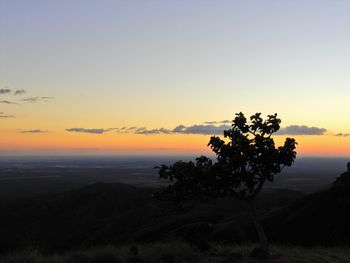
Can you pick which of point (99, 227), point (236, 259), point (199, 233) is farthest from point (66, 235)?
point (236, 259)

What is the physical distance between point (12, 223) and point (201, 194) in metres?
77.4

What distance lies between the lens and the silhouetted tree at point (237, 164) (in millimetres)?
20328

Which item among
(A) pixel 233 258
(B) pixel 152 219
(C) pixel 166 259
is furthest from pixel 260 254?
(B) pixel 152 219

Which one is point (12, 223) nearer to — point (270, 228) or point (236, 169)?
point (270, 228)

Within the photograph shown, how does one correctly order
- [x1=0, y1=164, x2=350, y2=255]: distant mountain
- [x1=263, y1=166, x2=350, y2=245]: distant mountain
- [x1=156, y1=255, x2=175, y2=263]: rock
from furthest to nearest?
[x1=0, y1=164, x2=350, y2=255]: distant mountain → [x1=263, y1=166, x2=350, y2=245]: distant mountain → [x1=156, y1=255, x2=175, y2=263]: rock

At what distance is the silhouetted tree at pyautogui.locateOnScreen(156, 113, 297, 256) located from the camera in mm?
20328

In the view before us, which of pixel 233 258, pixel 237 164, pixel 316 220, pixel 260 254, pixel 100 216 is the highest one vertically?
pixel 237 164

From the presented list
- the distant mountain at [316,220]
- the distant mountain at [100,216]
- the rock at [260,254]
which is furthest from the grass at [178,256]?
the distant mountain at [100,216]

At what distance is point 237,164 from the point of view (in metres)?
20.5

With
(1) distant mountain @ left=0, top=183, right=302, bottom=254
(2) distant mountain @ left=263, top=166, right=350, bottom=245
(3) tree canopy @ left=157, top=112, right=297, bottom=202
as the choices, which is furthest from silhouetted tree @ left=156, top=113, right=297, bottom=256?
(1) distant mountain @ left=0, top=183, right=302, bottom=254

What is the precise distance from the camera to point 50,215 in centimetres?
10025

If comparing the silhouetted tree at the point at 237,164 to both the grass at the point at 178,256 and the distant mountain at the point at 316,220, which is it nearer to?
the grass at the point at 178,256

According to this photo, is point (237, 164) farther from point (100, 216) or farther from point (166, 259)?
point (100, 216)

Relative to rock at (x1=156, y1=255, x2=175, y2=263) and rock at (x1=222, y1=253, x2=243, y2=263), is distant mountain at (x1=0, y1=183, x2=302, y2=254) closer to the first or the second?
rock at (x1=222, y1=253, x2=243, y2=263)
